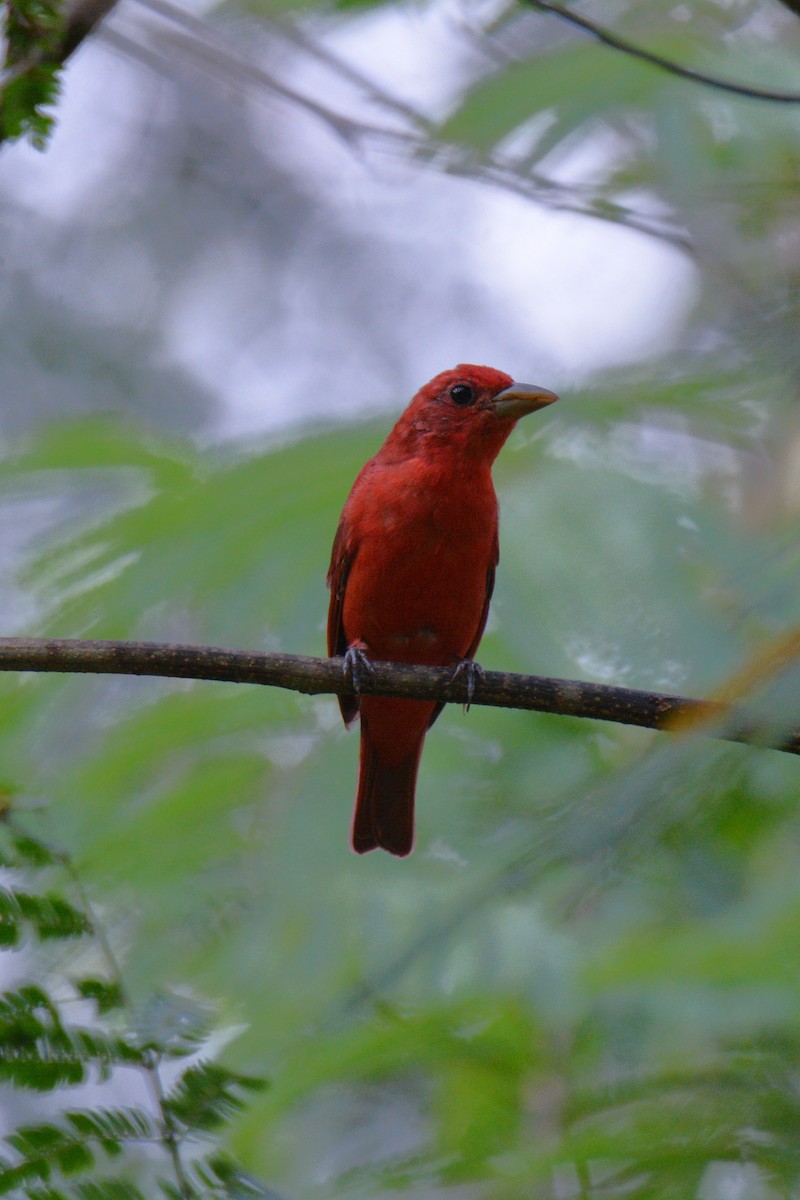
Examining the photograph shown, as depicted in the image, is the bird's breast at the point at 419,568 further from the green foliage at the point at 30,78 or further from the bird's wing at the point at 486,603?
the green foliage at the point at 30,78

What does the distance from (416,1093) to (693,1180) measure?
5.02 ft

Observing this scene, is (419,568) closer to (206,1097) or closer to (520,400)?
(520,400)

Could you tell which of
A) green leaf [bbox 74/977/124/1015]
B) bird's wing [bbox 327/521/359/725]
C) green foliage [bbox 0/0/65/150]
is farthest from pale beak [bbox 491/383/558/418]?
green leaf [bbox 74/977/124/1015]

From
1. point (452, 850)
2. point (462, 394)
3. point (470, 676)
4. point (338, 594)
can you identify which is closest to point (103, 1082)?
point (452, 850)

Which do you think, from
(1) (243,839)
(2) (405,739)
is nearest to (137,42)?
(2) (405,739)

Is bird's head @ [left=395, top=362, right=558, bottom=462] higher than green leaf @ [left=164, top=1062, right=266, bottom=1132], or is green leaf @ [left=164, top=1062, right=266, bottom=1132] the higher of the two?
bird's head @ [left=395, top=362, right=558, bottom=462]

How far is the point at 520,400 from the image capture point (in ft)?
14.8

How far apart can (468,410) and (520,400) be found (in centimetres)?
37

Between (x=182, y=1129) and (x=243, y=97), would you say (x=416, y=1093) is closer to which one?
(x=182, y=1129)

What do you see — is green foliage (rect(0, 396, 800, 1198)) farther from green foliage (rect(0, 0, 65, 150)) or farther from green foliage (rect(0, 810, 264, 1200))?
green foliage (rect(0, 0, 65, 150))

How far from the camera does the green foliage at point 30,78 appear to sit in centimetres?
299

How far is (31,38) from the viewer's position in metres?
3.01

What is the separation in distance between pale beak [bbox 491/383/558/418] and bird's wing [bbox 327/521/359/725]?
0.76 m

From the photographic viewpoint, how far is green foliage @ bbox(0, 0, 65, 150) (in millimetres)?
2990
